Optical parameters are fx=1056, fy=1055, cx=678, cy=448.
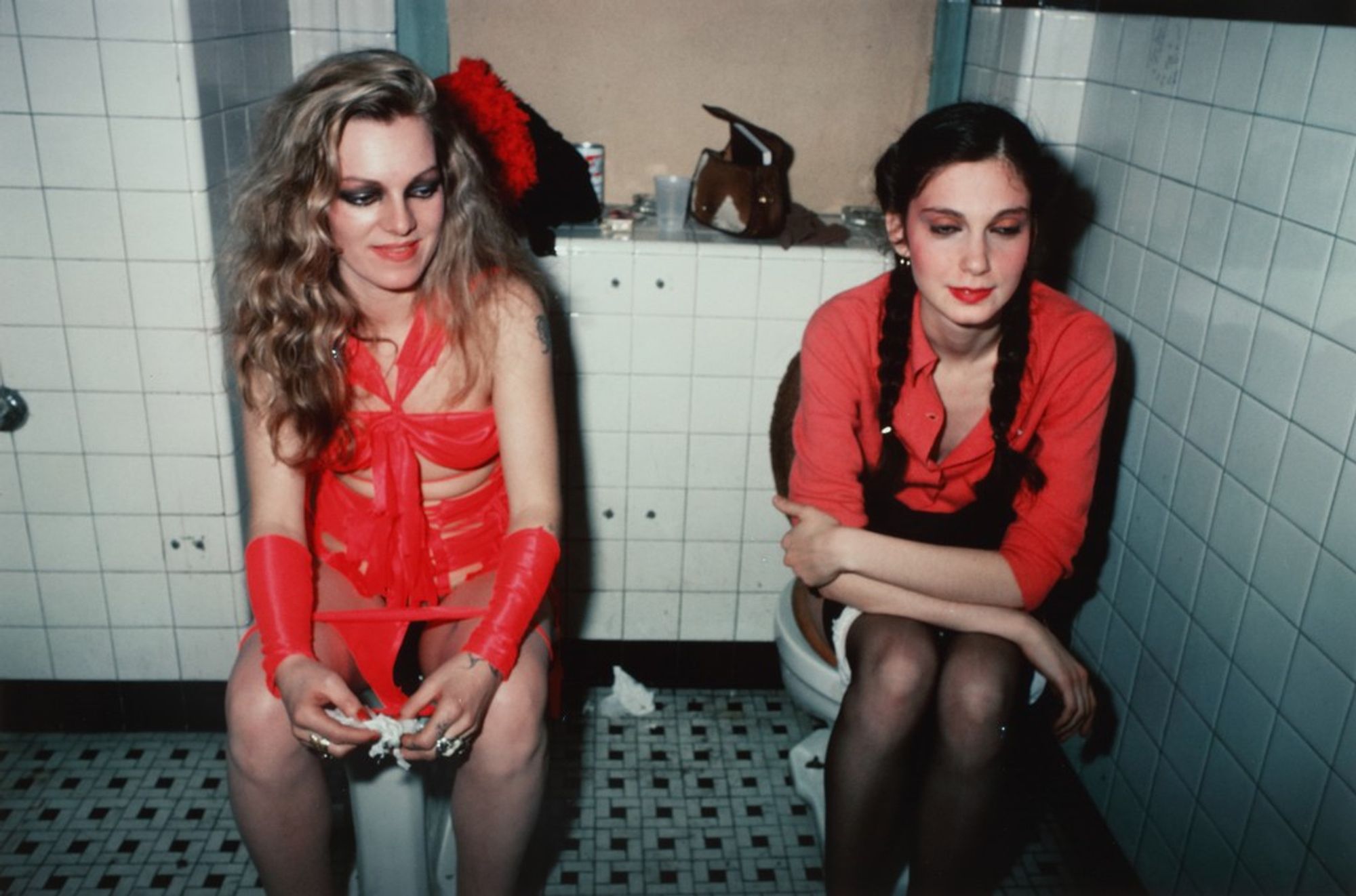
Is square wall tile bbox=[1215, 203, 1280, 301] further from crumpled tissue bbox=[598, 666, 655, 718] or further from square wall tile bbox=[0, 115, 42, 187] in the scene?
square wall tile bbox=[0, 115, 42, 187]

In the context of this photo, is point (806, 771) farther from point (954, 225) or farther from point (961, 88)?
point (961, 88)

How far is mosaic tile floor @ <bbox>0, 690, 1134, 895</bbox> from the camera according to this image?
1748 millimetres

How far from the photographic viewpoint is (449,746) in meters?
1.33

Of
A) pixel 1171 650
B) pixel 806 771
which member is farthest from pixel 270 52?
pixel 1171 650

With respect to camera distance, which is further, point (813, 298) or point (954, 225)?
point (813, 298)

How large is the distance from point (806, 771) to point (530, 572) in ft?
2.55

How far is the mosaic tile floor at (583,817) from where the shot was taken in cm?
175

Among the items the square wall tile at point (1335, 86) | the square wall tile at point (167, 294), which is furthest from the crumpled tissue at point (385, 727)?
the square wall tile at point (1335, 86)

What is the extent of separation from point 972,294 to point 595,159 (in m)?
0.99

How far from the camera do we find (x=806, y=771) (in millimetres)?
1935

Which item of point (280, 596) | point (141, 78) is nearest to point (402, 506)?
point (280, 596)

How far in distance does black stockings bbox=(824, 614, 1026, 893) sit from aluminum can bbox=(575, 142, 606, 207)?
111 centimetres

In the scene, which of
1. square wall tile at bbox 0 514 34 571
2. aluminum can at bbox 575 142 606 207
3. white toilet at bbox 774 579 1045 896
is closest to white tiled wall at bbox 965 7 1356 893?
white toilet at bbox 774 579 1045 896

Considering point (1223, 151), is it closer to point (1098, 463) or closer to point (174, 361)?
point (1098, 463)
